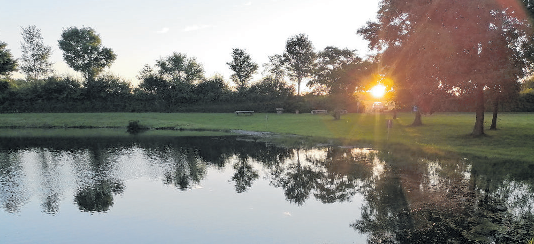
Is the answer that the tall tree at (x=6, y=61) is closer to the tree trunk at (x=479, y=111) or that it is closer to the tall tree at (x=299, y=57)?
the tall tree at (x=299, y=57)

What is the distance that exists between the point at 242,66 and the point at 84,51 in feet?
109

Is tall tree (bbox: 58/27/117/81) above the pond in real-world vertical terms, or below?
above

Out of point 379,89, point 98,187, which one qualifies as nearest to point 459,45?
point 98,187

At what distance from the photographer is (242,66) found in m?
73.8

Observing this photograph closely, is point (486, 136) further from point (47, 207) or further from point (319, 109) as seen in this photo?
point (319, 109)

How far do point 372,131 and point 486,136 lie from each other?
8269 millimetres

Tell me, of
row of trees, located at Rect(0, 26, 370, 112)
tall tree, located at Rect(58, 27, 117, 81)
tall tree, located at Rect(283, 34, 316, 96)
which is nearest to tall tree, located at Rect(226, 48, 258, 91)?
row of trees, located at Rect(0, 26, 370, 112)

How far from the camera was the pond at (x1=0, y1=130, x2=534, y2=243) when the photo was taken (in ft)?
27.2

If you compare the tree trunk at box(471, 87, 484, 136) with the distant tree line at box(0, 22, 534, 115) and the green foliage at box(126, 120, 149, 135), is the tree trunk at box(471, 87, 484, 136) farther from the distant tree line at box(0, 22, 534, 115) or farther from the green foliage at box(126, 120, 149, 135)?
the green foliage at box(126, 120, 149, 135)

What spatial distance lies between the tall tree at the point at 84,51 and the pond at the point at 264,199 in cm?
5751

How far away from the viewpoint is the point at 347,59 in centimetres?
5747

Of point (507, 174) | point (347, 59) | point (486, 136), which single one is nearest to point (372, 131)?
point (486, 136)

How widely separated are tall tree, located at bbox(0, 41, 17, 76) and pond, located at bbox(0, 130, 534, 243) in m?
39.4

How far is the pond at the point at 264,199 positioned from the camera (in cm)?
830
